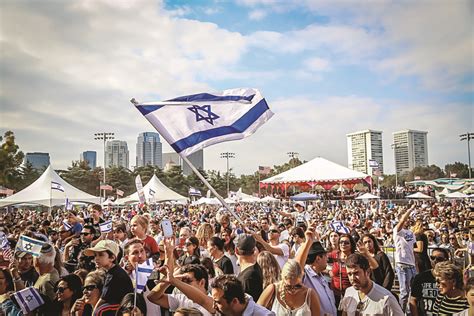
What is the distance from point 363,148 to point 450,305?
7090 inches

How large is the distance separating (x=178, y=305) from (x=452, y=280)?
2.52 meters

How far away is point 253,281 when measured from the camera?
4.28 metres

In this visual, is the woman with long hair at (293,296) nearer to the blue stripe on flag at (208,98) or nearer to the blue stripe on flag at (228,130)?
the blue stripe on flag at (228,130)

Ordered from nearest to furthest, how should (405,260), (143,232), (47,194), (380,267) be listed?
(380,267) → (143,232) → (405,260) → (47,194)

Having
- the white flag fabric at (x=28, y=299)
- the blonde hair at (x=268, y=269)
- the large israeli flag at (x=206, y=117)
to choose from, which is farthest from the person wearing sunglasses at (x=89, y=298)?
the large israeli flag at (x=206, y=117)

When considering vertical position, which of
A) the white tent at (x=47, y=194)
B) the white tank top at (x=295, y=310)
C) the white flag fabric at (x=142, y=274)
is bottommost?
the white tank top at (x=295, y=310)

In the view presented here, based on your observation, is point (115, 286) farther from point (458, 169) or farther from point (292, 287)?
point (458, 169)

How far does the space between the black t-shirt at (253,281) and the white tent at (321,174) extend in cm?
1242

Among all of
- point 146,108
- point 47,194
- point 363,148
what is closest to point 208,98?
point 146,108

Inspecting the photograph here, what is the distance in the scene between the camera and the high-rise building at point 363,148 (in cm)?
16138

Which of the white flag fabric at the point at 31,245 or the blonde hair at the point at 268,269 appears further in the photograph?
the white flag fabric at the point at 31,245

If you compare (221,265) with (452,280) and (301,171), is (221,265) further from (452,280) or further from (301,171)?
(301,171)

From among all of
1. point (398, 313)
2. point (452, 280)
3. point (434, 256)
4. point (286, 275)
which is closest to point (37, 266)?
point (286, 275)

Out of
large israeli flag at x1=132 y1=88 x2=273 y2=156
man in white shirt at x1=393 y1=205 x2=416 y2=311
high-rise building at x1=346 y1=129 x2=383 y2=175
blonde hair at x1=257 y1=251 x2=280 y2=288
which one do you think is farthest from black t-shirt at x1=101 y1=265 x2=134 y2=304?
high-rise building at x1=346 y1=129 x2=383 y2=175
